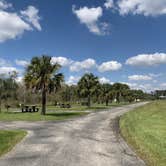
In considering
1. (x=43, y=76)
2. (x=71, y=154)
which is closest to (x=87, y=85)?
(x=43, y=76)

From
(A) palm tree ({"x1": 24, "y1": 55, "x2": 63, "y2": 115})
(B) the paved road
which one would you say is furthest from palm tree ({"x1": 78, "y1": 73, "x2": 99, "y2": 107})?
(B) the paved road

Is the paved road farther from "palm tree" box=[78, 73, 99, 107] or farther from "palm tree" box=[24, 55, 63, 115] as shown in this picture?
"palm tree" box=[78, 73, 99, 107]

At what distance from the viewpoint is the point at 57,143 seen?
14492 mm

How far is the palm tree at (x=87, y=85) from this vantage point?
69688 mm

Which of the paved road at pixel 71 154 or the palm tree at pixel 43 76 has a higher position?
the palm tree at pixel 43 76

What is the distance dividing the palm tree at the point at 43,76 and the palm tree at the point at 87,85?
27527 millimetres

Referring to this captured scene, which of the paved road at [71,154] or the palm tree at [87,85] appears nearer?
the paved road at [71,154]

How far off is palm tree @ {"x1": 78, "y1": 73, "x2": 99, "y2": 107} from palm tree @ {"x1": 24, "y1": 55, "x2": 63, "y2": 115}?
27527 mm

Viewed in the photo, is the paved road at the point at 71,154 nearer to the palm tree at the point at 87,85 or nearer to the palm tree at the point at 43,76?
the palm tree at the point at 43,76

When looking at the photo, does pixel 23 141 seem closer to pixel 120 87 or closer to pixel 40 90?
pixel 40 90

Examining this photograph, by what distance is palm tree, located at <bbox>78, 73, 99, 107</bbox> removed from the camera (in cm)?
6969

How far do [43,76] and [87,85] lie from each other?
29.3m

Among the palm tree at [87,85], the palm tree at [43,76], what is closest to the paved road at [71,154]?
the palm tree at [43,76]

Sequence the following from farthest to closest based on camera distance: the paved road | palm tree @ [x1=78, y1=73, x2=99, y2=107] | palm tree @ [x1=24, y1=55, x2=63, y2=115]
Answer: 1. palm tree @ [x1=78, y1=73, x2=99, y2=107]
2. palm tree @ [x1=24, y1=55, x2=63, y2=115]
3. the paved road
